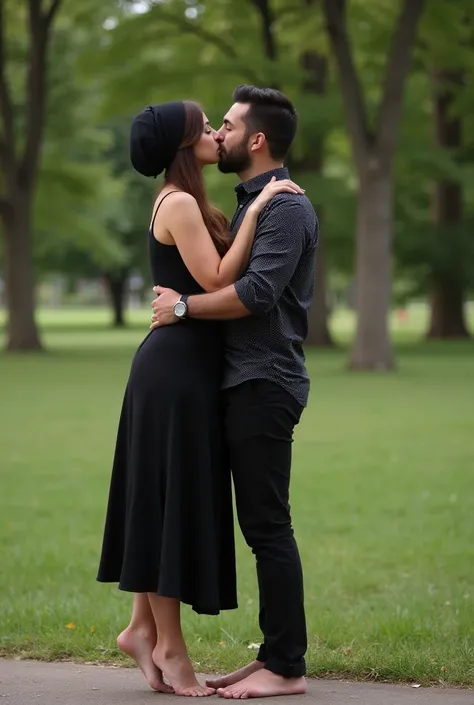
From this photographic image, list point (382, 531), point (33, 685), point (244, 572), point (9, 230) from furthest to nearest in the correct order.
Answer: point (9, 230) < point (382, 531) < point (244, 572) < point (33, 685)

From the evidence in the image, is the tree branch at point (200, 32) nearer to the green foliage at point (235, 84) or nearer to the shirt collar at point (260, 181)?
the green foliage at point (235, 84)

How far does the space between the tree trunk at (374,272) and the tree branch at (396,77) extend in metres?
0.65

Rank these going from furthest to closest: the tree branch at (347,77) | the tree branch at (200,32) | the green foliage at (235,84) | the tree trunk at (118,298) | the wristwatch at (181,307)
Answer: the tree trunk at (118,298), the tree branch at (200,32), the green foliage at (235,84), the tree branch at (347,77), the wristwatch at (181,307)

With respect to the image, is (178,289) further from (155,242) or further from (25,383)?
(25,383)

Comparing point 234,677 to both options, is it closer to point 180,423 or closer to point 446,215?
point 180,423

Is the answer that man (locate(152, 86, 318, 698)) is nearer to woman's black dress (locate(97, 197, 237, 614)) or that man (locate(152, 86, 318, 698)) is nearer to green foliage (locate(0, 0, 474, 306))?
woman's black dress (locate(97, 197, 237, 614))

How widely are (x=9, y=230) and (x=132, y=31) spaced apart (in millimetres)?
6503

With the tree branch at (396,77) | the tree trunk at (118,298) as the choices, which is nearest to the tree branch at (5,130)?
the tree branch at (396,77)

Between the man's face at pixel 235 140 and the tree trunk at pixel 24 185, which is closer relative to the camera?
the man's face at pixel 235 140

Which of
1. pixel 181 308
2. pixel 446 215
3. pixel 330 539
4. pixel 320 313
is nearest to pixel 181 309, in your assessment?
pixel 181 308

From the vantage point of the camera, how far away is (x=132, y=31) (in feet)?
103

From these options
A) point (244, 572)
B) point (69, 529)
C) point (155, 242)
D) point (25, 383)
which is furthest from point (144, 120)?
point (25, 383)

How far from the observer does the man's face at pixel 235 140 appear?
17.4 ft

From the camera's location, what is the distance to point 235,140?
5316mm
